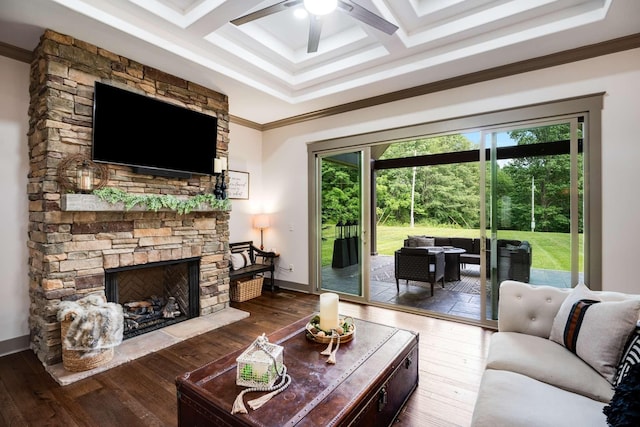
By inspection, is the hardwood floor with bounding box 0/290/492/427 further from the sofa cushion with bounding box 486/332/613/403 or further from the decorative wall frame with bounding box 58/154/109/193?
the decorative wall frame with bounding box 58/154/109/193

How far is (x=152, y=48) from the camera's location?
299 centimetres

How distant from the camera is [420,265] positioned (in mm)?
5031

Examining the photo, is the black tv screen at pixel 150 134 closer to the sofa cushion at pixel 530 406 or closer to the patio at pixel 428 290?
the patio at pixel 428 290

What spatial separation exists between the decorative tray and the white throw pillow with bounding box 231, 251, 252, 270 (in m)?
2.64

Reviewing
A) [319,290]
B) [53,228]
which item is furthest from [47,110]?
[319,290]

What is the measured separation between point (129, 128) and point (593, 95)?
4.71 m

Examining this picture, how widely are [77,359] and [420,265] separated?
14.8ft

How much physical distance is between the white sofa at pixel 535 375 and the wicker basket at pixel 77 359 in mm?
2956

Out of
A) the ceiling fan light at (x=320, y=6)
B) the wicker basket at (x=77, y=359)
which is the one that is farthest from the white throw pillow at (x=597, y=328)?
the wicker basket at (x=77, y=359)

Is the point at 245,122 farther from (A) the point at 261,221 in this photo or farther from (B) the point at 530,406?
(B) the point at 530,406

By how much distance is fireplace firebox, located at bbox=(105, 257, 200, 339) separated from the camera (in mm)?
3535

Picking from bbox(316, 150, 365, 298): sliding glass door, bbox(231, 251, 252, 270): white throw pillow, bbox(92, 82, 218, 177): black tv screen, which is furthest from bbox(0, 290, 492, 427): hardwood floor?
bbox(92, 82, 218, 177): black tv screen

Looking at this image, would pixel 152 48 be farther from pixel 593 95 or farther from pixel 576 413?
pixel 593 95

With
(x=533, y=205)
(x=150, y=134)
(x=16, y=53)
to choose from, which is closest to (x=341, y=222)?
(x=533, y=205)
